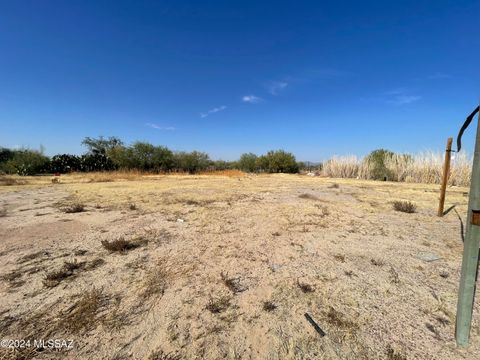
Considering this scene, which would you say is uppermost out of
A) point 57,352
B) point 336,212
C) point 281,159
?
point 281,159

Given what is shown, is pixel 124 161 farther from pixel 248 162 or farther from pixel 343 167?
pixel 343 167

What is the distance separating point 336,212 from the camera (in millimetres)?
4648

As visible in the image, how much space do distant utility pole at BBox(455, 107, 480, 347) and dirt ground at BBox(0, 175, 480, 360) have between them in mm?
170

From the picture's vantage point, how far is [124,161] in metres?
19.1

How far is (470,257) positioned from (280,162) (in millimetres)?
19775

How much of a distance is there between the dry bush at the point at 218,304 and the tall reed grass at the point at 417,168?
38.5 feet

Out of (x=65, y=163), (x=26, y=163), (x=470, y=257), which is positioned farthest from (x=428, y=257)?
(x=65, y=163)

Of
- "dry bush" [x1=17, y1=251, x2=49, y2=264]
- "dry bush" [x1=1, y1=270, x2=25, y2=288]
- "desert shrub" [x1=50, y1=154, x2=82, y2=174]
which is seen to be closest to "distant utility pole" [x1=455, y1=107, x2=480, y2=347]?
"dry bush" [x1=1, y1=270, x2=25, y2=288]

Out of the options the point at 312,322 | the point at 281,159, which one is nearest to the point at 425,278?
the point at 312,322

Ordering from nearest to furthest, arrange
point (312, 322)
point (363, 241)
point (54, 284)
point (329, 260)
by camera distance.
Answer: point (312, 322) → point (54, 284) → point (329, 260) → point (363, 241)

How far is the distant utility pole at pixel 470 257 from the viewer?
112 centimetres

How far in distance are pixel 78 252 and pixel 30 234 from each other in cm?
137

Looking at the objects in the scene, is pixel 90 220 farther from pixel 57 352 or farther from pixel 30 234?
pixel 57 352

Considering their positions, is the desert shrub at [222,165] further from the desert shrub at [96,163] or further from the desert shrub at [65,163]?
the desert shrub at [65,163]
